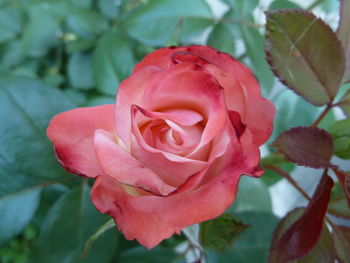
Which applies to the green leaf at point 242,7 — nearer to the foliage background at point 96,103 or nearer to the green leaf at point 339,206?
the foliage background at point 96,103

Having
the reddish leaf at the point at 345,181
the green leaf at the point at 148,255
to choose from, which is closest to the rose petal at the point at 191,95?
the reddish leaf at the point at 345,181

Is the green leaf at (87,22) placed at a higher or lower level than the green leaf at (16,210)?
higher

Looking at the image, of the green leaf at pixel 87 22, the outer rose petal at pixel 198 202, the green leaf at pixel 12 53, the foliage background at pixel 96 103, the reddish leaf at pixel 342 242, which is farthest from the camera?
the green leaf at pixel 12 53

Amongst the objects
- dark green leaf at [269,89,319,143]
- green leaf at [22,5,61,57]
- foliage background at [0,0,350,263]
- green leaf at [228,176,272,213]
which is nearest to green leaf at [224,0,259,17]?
foliage background at [0,0,350,263]

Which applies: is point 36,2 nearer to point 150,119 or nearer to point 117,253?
point 117,253

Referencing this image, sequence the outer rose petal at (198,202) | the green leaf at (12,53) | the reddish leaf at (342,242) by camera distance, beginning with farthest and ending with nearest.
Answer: the green leaf at (12,53), the reddish leaf at (342,242), the outer rose petal at (198,202)

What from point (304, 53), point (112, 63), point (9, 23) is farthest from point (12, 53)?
point (304, 53)

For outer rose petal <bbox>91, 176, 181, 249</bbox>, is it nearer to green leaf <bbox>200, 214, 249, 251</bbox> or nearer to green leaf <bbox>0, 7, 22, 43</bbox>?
green leaf <bbox>200, 214, 249, 251</bbox>
